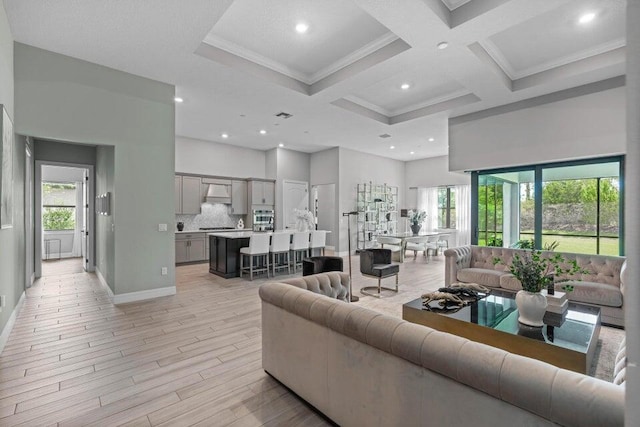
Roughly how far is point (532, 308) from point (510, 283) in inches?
75.1

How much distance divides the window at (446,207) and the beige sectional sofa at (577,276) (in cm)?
562

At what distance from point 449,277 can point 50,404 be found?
16.0 feet

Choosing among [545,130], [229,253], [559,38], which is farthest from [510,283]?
[229,253]

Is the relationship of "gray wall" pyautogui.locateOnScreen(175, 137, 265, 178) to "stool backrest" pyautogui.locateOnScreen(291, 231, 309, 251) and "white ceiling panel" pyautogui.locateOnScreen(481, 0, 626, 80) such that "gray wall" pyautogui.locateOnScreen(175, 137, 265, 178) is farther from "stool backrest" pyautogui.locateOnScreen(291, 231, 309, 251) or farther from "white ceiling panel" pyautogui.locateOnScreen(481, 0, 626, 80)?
"white ceiling panel" pyautogui.locateOnScreen(481, 0, 626, 80)

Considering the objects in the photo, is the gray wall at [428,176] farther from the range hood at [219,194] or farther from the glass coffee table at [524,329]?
the glass coffee table at [524,329]

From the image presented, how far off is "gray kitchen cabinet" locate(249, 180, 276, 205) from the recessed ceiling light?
293 inches

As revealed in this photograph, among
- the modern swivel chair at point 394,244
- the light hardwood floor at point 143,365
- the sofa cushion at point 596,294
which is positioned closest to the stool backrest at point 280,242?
the light hardwood floor at point 143,365

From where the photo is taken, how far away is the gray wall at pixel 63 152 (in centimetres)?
566

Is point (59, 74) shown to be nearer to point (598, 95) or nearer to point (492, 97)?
point (492, 97)

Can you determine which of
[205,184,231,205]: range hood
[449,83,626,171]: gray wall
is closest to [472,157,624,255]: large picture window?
[449,83,626,171]: gray wall

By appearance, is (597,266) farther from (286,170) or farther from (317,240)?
(286,170)

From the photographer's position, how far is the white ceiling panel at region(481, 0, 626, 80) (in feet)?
11.0

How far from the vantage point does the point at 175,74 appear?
175 inches

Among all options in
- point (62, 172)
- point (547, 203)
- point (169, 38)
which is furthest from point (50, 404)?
point (62, 172)
